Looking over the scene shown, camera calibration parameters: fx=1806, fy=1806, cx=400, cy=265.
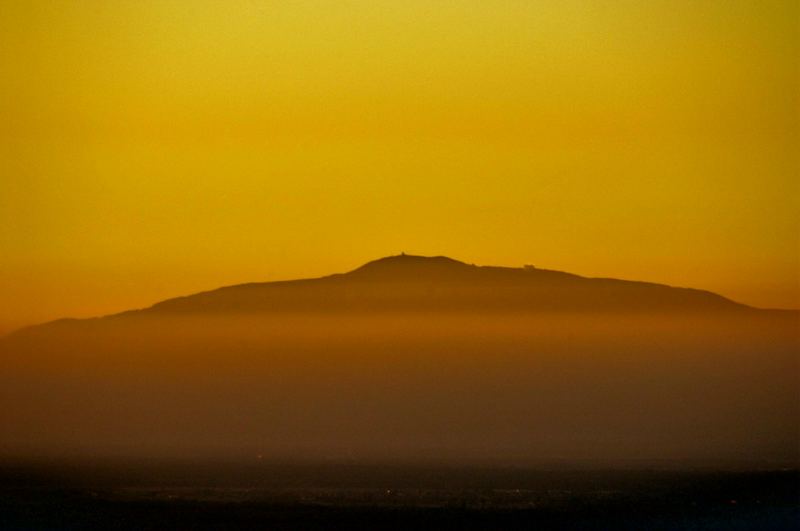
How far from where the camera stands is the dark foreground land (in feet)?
267

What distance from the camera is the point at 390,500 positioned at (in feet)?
350

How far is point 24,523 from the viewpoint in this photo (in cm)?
7956

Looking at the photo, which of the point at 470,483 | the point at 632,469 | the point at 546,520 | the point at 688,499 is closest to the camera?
the point at 546,520

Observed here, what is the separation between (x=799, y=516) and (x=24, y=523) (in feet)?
111

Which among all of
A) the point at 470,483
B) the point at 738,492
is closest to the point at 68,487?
the point at 470,483

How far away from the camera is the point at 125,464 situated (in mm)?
192375

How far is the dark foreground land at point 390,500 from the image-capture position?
8144cm

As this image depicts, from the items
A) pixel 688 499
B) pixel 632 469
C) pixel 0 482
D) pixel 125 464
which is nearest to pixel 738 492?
pixel 688 499

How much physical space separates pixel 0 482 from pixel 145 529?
5343 cm

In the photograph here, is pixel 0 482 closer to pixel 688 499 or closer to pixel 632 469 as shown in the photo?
pixel 688 499

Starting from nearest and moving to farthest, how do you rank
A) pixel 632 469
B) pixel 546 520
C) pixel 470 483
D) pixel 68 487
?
pixel 546 520 → pixel 68 487 → pixel 470 483 → pixel 632 469

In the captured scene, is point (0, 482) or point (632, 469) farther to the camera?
point (632, 469)

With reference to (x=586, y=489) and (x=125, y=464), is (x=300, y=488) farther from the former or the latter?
(x=125, y=464)

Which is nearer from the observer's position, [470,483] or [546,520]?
[546,520]
